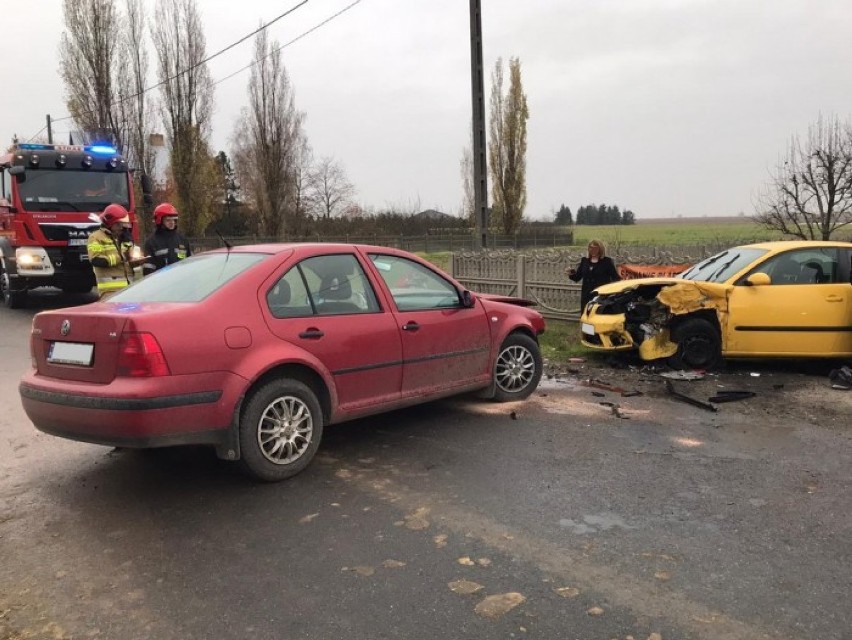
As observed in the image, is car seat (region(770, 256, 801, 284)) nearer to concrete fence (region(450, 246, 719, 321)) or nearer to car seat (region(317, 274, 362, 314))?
concrete fence (region(450, 246, 719, 321))

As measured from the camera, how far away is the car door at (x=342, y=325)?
434 centimetres

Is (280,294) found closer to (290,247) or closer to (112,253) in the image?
(290,247)

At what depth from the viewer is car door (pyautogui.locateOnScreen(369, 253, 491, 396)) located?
16.5ft

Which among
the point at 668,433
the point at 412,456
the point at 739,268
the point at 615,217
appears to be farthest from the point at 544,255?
the point at 615,217

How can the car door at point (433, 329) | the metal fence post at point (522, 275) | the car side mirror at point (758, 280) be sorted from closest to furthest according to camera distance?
the car door at point (433, 329) → the car side mirror at point (758, 280) → the metal fence post at point (522, 275)

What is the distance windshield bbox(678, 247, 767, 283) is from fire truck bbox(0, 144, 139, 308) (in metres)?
9.76

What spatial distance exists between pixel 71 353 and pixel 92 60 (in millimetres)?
26572

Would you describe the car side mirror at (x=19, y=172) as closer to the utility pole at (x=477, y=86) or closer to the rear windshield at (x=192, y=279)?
the utility pole at (x=477, y=86)

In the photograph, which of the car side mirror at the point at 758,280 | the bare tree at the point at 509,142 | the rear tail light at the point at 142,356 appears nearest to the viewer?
the rear tail light at the point at 142,356

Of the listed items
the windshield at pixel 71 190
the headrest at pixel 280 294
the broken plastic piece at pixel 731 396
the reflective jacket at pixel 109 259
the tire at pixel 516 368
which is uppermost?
the windshield at pixel 71 190

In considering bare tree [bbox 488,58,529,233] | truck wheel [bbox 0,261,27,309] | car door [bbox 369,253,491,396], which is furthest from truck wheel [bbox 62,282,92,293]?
bare tree [bbox 488,58,529,233]

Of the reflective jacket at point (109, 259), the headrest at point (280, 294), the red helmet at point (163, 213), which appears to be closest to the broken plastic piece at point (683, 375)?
the headrest at point (280, 294)

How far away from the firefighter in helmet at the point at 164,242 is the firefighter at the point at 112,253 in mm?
140

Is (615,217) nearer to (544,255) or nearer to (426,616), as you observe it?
(544,255)
